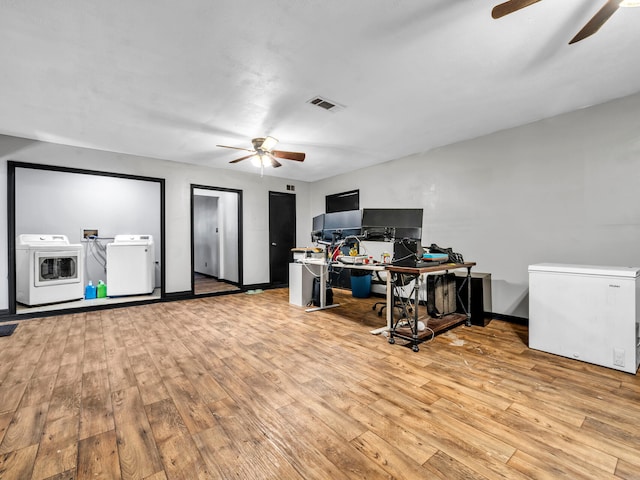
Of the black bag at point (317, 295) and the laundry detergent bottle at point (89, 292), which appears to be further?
the laundry detergent bottle at point (89, 292)

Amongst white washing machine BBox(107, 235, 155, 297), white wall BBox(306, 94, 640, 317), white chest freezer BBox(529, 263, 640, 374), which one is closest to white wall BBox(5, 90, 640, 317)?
white wall BBox(306, 94, 640, 317)

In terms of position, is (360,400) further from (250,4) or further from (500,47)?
(500,47)

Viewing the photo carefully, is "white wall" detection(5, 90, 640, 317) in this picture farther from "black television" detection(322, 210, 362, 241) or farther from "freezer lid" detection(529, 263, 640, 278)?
"black television" detection(322, 210, 362, 241)

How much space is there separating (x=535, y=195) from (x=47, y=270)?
713 cm

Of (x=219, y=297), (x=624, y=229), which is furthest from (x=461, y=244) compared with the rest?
(x=219, y=297)

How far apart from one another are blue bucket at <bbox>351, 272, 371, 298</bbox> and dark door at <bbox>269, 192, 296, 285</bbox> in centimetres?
203

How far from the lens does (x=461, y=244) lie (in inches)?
165

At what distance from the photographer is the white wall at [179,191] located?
3.94m

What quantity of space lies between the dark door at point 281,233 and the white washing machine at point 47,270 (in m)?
3.43

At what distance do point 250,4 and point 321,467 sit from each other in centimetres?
259

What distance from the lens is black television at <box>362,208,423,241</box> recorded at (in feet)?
10.2

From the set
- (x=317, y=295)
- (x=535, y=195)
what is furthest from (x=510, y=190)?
(x=317, y=295)

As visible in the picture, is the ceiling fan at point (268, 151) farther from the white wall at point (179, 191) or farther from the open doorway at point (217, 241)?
the open doorway at point (217, 241)

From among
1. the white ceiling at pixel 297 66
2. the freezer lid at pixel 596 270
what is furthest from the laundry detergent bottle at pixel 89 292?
the freezer lid at pixel 596 270
